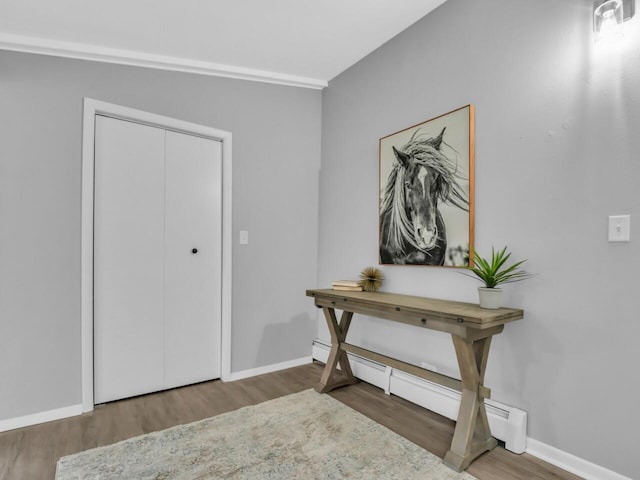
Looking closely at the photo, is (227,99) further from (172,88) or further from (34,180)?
(34,180)

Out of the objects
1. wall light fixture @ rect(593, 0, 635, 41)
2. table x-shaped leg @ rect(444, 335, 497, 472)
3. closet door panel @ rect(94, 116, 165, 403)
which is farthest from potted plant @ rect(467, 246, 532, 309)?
closet door panel @ rect(94, 116, 165, 403)

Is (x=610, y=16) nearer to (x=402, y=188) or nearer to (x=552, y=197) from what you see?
(x=552, y=197)

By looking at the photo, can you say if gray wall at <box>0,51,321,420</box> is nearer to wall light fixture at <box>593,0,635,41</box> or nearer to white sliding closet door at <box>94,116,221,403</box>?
white sliding closet door at <box>94,116,221,403</box>

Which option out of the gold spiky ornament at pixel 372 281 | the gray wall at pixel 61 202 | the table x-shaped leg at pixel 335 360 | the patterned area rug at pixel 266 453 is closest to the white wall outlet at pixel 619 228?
the patterned area rug at pixel 266 453

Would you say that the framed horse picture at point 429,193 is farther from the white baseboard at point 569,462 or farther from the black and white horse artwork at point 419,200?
the white baseboard at point 569,462

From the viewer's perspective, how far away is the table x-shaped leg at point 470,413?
67.6 inches

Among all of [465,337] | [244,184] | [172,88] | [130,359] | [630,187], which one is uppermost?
[172,88]

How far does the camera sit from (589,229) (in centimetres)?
163

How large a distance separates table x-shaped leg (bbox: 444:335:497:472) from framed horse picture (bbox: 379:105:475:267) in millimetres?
547

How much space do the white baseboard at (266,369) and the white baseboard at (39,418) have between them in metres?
0.98

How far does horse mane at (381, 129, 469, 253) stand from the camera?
7.17ft

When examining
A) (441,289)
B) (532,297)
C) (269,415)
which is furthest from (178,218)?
(532,297)

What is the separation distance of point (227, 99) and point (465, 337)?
8.03 ft

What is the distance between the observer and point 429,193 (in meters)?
2.33
